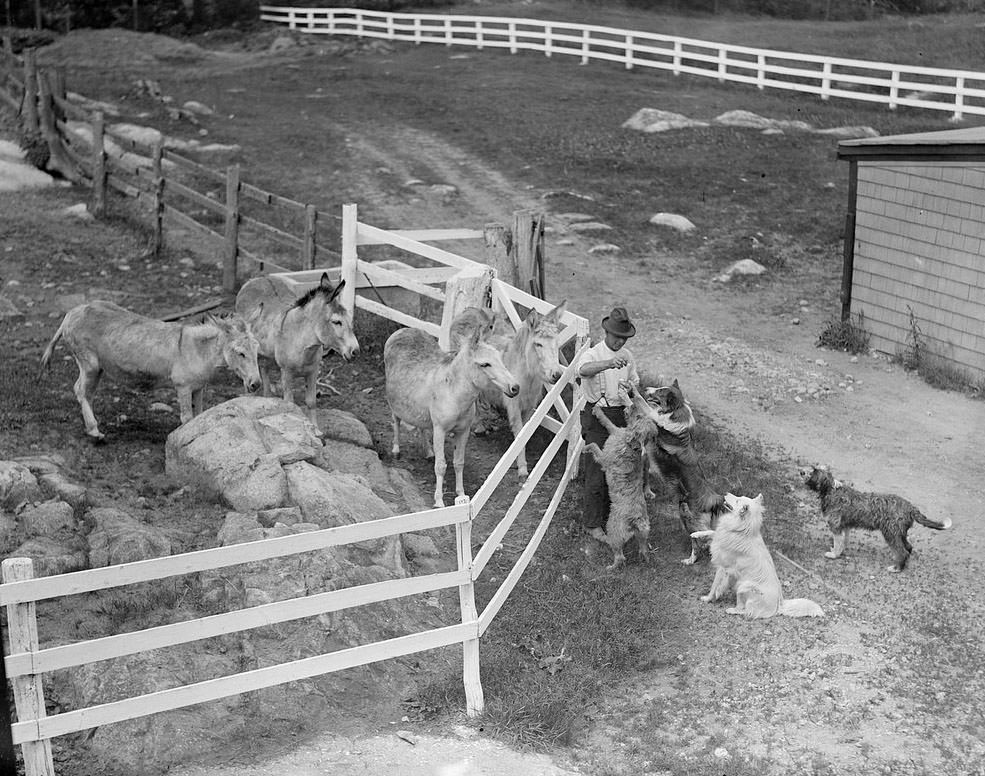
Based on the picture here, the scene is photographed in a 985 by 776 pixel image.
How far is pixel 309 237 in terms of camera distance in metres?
15.0

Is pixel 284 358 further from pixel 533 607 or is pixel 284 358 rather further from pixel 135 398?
pixel 533 607

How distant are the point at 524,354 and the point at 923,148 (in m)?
6.59

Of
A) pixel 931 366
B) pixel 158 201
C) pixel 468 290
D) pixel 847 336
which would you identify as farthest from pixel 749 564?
pixel 158 201

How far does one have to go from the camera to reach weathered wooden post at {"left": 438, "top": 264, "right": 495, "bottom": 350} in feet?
39.3

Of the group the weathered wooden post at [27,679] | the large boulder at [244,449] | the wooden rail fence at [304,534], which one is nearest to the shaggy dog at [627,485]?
the wooden rail fence at [304,534]

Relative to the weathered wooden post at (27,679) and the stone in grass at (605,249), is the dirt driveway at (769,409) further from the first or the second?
the weathered wooden post at (27,679)

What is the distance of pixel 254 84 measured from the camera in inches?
1204

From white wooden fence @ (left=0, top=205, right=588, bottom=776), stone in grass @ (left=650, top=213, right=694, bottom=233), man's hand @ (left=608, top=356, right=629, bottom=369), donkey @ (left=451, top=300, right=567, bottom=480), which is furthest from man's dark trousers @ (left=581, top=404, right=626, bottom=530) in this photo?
stone in grass @ (left=650, top=213, right=694, bottom=233)

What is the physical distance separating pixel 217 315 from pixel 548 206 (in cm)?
1084

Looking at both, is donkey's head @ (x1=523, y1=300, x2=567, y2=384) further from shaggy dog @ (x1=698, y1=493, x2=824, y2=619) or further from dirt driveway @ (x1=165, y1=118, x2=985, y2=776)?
dirt driveway @ (x1=165, y1=118, x2=985, y2=776)

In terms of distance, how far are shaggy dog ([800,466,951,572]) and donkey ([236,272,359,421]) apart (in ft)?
15.0

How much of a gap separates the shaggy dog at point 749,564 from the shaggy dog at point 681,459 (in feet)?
2.69

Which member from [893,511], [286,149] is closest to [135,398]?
[893,511]

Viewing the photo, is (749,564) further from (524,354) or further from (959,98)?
(959,98)
